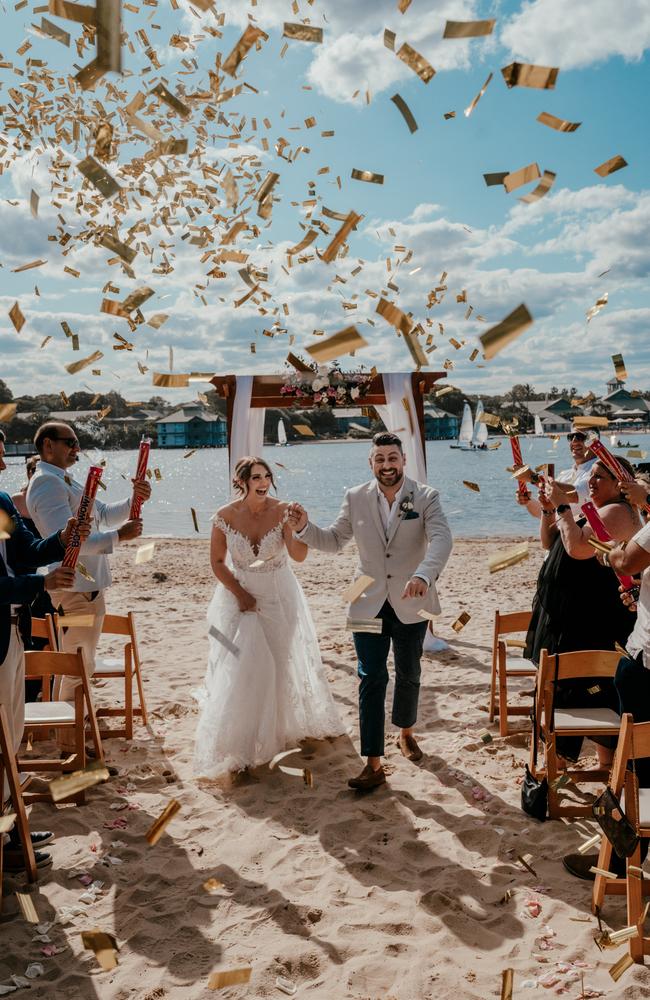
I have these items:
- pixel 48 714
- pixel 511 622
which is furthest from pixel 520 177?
pixel 48 714

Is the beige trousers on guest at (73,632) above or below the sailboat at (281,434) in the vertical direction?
below

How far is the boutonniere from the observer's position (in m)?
4.54

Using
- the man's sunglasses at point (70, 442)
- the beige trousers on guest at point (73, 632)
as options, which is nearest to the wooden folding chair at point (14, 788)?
the beige trousers on guest at point (73, 632)

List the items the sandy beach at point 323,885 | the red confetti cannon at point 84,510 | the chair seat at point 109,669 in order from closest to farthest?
the sandy beach at point 323,885, the red confetti cannon at point 84,510, the chair seat at point 109,669

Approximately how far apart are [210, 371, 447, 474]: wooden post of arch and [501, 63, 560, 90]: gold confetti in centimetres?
502

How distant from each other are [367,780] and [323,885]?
1.02 m

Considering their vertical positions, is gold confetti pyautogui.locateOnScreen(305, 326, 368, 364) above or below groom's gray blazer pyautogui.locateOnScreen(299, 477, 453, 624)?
above

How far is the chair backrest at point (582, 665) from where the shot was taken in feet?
12.5

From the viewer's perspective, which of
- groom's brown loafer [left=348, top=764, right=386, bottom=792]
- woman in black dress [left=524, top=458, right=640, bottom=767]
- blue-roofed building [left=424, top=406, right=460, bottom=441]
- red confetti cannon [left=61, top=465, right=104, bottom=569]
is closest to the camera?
red confetti cannon [left=61, top=465, right=104, bottom=569]

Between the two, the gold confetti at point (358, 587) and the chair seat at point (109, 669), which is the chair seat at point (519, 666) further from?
the chair seat at point (109, 669)

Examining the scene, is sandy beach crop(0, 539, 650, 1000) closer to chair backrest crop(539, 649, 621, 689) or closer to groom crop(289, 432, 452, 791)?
groom crop(289, 432, 452, 791)

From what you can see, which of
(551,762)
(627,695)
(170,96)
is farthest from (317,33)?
(551,762)

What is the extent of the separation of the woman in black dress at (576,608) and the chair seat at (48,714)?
113 inches

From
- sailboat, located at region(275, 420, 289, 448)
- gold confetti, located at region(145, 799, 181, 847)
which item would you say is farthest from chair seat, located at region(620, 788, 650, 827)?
sailboat, located at region(275, 420, 289, 448)
